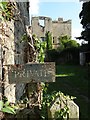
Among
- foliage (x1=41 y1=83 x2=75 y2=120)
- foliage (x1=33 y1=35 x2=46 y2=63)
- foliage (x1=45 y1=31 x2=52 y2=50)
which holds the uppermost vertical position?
foliage (x1=45 y1=31 x2=52 y2=50)

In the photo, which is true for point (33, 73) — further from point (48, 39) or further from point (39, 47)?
point (48, 39)

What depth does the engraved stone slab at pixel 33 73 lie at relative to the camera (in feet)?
15.0

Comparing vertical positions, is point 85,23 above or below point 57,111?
above

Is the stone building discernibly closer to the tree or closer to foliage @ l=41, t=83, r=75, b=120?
the tree

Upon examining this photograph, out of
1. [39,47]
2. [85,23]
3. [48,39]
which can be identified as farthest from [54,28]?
[39,47]

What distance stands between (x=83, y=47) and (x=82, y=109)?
24093 millimetres

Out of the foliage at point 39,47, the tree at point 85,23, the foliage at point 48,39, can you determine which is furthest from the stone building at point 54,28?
the foliage at point 39,47

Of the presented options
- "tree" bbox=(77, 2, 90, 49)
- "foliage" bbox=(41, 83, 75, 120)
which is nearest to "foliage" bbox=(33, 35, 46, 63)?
"foliage" bbox=(41, 83, 75, 120)

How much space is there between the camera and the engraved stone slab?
15.0 ft

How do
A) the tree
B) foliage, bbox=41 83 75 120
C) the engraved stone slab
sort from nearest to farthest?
1. foliage, bbox=41 83 75 120
2. the engraved stone slab
3. the tree

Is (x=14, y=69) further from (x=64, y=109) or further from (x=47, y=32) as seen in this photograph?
(x=47, y=32)

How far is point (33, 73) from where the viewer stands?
4.59 meters

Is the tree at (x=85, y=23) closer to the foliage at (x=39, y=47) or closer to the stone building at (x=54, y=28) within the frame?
the stone building at (x=54, y=28)

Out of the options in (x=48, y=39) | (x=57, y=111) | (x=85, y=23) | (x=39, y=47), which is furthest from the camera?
(x=48, y=39)
